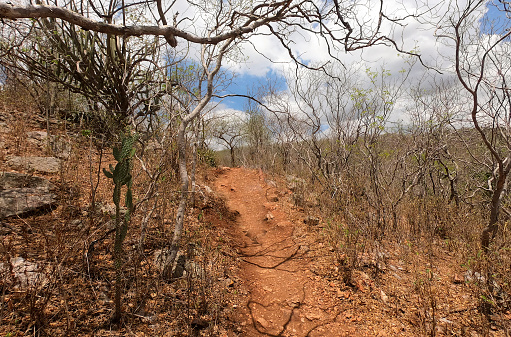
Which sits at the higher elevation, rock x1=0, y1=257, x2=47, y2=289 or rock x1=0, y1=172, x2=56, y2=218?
rock x1=0, y1=172, x2=56, y2=218

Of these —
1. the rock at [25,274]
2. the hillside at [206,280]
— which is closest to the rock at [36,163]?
the hillside at [206,280]

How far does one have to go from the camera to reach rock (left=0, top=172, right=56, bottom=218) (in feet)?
10.3

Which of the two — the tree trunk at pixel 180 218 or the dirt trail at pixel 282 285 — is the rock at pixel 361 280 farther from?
the tree trunk at pixel 180 218

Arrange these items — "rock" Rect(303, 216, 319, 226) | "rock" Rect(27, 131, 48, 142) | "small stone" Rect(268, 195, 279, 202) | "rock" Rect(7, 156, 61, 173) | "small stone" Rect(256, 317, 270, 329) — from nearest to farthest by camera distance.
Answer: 1. "small stone" Rect(256, 317, 270, 329)
2. "rock" Rect(7, 156, 61, 173)
3. "rock" Rect(303, 216, 319, 226)
4. "rock" Rect(27, 131, 48, 142)
5. "small stone" Rect(268, 195, 279, 202)

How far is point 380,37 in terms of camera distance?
2.99 meters

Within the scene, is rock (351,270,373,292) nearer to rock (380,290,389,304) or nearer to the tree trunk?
rock (380,290,389,304)

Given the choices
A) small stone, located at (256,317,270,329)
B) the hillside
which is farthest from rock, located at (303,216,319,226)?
small stone, located at (256,317,270,329)

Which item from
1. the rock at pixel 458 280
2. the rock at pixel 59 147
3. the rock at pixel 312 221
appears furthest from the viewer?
the rock at pixel 312 221

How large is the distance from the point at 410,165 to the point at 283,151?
27.5 ft

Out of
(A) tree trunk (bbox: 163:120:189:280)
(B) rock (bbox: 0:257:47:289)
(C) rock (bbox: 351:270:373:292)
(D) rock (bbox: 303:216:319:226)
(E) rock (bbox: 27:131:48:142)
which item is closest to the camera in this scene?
(B) rock (bbox: 0:257:47:289)

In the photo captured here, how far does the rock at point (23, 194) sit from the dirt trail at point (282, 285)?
123 inches

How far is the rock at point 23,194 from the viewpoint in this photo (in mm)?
3131

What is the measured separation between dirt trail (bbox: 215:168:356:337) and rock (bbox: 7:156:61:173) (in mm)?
4114

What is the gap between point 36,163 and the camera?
4523 millimetres
